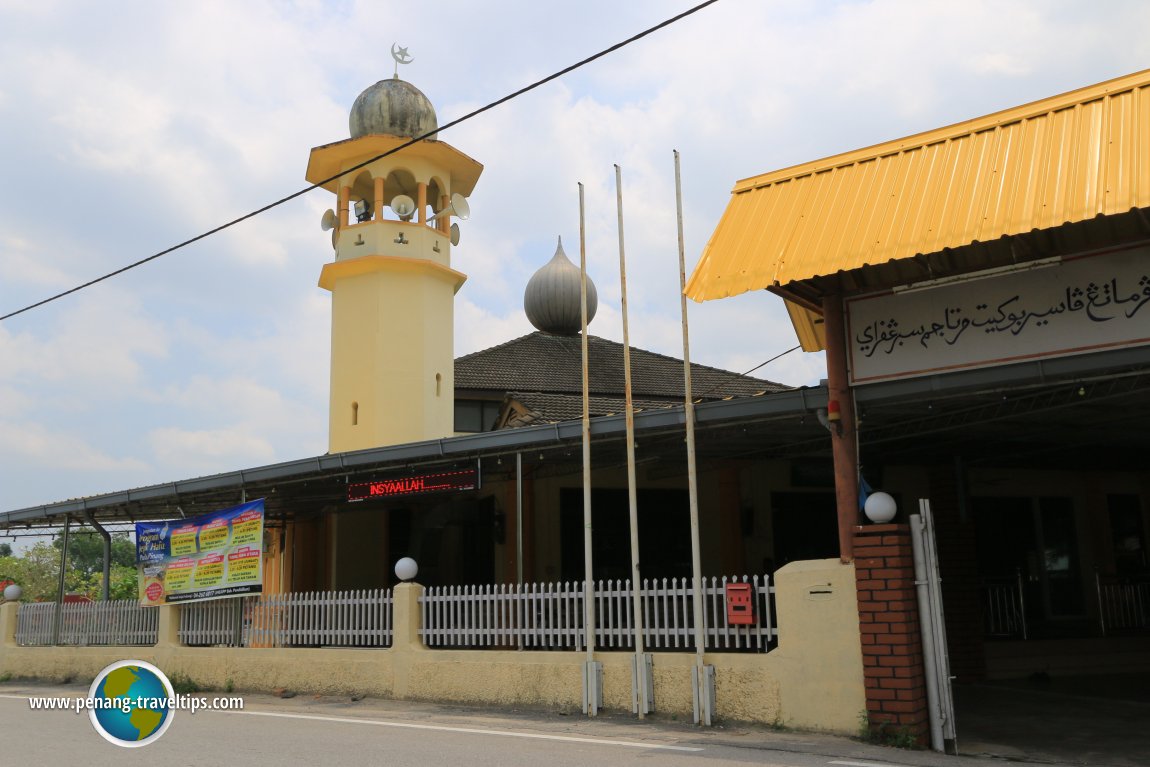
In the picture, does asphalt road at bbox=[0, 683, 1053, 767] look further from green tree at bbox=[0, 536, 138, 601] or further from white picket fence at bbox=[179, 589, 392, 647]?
green tree at bbox=[0, 536, 138, 601]

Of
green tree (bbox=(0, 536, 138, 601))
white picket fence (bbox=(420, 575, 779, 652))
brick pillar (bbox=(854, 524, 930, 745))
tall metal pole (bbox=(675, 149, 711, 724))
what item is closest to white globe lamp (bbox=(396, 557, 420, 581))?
white picket fence (bbox=(420, 575, 779, 652))

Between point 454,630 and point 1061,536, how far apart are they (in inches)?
375

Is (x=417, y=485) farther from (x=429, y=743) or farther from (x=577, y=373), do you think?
(x=577, y=373)

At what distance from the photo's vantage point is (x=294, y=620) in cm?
1252

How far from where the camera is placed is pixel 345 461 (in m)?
12.7

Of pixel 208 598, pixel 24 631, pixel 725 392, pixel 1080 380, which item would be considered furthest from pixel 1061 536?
pixel 24 631

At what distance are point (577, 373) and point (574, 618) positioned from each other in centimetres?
1112

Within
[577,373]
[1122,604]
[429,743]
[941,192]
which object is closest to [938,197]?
[941,192]

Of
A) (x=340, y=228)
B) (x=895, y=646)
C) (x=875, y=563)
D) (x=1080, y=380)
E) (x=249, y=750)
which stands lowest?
(x=249, y=750)

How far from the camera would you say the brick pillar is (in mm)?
7949

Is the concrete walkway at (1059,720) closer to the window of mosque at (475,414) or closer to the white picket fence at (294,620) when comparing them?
the white picket fence at (294,620)

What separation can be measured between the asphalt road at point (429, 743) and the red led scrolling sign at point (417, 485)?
259cm

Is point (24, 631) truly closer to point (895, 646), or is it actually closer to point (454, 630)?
point (454, 630)

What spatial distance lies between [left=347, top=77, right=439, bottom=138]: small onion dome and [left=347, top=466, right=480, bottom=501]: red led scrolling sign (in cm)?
855
